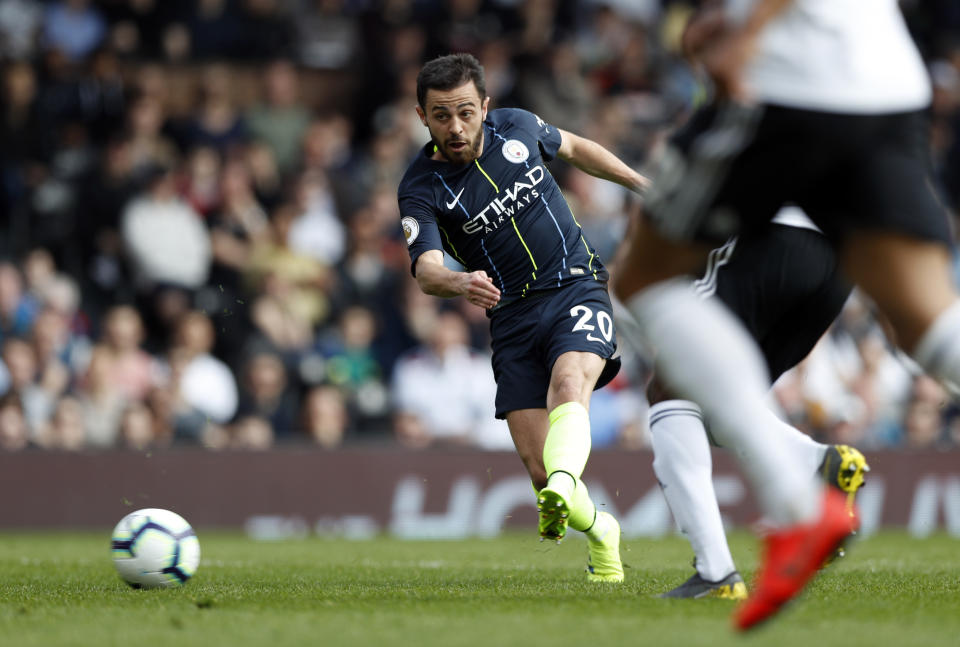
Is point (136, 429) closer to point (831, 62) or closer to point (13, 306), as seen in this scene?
point (13, 306)

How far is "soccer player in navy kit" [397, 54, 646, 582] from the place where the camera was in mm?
6426

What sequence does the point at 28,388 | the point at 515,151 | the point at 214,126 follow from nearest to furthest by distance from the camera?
the point at 515,151 → the point at 28,388 → the point at 214,126

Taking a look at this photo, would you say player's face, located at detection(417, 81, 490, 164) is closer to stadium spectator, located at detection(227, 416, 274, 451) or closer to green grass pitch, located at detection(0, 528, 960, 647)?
green grass pitch, located at detection(0, 528, 960, 647)

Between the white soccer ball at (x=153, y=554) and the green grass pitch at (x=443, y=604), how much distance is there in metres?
0.09

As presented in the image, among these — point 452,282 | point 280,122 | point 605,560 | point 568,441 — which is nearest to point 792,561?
point 568,441

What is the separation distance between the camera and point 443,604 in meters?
5.14

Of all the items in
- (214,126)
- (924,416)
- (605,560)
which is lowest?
(924,416)

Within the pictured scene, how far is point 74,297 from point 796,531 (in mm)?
10571

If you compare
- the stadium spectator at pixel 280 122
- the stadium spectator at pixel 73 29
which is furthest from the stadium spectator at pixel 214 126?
the stadium spectator at pixel 73 29

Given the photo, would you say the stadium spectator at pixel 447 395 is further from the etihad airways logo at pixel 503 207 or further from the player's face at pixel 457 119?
the player's face at pixel 457 119

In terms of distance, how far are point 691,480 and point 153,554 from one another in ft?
8.04

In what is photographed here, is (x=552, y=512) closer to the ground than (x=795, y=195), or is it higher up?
closer to the ground

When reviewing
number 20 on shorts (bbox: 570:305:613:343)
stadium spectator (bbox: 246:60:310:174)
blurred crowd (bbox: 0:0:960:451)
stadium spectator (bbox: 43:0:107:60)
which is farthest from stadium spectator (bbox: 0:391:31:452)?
number 20 on shorts (bbox: 570:305:613:343)

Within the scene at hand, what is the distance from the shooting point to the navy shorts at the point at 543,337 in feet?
21.2
